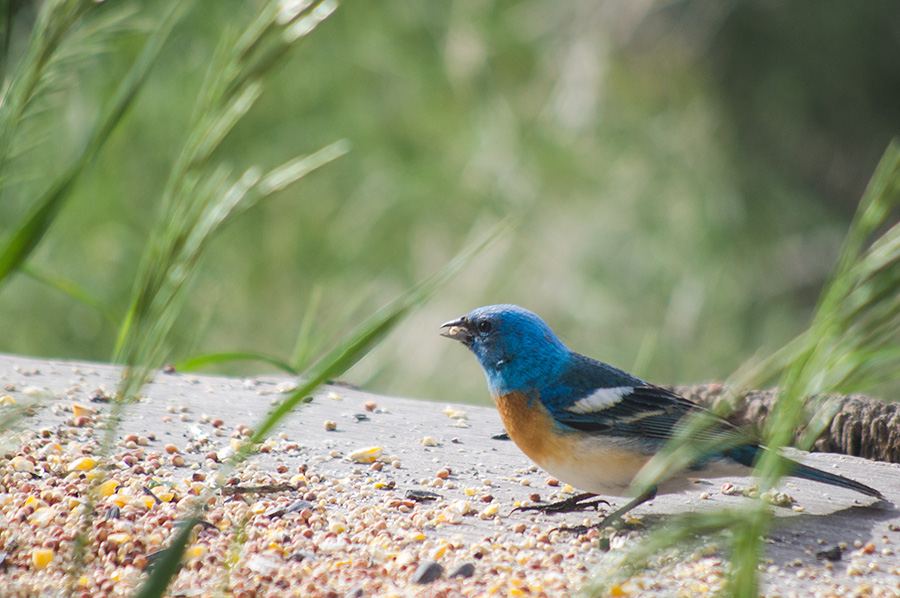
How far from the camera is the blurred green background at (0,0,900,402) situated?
18.4ft

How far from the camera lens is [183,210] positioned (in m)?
1.22

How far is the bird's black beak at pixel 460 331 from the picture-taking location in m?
2.48

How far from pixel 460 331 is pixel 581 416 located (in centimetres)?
48

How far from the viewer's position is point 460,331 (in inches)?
98.1

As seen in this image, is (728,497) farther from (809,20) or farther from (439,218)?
(809,20)

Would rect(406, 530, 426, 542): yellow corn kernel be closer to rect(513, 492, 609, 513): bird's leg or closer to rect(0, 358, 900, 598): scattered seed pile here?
rect(0, 358, 900, 598): scattered seed pile

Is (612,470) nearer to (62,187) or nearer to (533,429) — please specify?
(533,429)

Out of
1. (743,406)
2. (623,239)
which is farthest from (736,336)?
(743,406)

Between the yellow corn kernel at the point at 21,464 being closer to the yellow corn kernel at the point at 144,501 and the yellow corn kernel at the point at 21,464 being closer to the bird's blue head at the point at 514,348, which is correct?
the yellow corn kernel at the point at 144,501

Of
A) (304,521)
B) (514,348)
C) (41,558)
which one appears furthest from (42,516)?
(514,348)

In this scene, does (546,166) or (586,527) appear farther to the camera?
(546,166)

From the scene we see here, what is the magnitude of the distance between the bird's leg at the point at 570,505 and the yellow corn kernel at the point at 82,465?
99cm

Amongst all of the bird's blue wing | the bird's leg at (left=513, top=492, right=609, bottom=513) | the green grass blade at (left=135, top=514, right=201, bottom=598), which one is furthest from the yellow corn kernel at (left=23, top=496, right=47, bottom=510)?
the bird's blue wing

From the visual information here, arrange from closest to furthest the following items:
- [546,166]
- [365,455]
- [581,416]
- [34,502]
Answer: [34,502] < [581,416] < [365,455] < [546,166]
